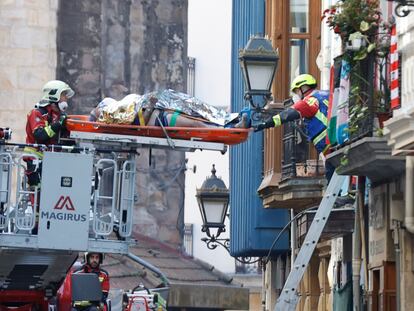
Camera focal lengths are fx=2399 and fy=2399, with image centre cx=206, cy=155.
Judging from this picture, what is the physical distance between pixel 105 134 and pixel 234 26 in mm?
15884

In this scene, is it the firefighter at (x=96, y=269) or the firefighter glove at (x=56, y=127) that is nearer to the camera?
the firefighter glove at (x=56, y=127)

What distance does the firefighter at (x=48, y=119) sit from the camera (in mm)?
23953

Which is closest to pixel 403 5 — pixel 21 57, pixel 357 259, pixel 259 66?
pixel 259 66

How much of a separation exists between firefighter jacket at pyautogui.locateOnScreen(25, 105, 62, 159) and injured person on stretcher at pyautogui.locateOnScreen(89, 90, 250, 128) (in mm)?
495

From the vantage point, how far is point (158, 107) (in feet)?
77.4

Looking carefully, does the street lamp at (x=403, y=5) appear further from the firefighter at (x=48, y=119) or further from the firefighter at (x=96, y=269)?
the firefighter at (x=96, y=269)

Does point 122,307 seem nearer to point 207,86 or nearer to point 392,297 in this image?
point 392,297

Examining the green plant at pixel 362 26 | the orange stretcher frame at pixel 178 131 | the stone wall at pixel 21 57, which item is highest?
the stone wall at pixel 21 57

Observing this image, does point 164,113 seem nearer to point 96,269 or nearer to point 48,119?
point 48,119

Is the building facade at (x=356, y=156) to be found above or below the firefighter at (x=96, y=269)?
above

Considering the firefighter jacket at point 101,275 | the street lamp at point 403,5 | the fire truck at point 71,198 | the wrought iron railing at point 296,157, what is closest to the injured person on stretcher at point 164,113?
the fire truck at point 71,198

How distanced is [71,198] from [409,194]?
3.36 metres

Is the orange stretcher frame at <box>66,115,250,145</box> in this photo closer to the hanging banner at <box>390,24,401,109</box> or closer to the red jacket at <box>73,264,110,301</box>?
the hanging banner at <box>390,24,401,109</box>

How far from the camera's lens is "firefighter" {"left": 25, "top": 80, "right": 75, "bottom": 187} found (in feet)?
78.6
